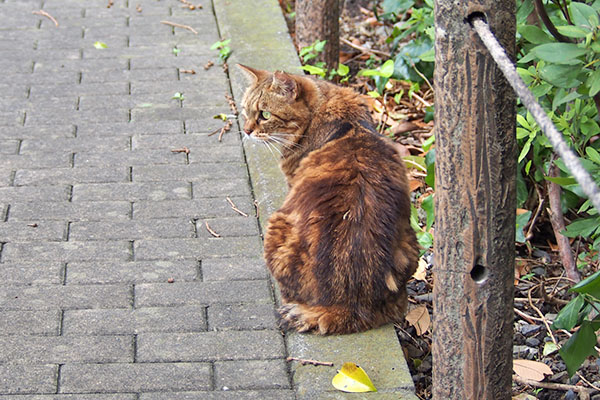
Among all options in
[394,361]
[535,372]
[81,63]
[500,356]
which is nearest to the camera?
[500,356]

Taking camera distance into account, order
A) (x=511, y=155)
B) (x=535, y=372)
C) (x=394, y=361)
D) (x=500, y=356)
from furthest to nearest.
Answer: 1. (x=535, y=372)
2. (x=394, y=361)
3. (x=500, y=356)
4. (x=511, y=155)

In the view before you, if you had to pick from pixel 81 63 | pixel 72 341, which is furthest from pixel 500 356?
pixel 81 63

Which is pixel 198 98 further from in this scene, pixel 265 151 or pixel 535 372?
pixel 535 372

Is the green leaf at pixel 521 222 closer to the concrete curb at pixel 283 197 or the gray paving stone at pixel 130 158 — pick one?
the concrete curb at pixel 283 197

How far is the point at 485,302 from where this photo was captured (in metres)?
2.31

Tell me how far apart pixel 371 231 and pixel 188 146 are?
202 cm

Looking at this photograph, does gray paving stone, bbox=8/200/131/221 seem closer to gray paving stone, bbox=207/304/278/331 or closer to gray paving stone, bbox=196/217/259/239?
gray paving stone, bbox=196/217/259/239

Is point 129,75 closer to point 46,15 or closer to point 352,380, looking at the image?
point 46,15

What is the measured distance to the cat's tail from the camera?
310 cm

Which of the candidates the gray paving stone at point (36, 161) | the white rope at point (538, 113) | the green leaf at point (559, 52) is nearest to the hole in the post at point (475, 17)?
the white rope at point (538, 113)

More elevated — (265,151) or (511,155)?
(511,155)

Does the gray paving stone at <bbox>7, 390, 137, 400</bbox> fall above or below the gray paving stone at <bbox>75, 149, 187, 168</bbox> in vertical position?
above

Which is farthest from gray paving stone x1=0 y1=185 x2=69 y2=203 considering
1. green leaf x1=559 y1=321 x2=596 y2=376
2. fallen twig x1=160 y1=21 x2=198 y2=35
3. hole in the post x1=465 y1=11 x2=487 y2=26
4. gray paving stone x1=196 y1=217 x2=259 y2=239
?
hole in the post x1=465 y1=11 x2=487 y2=26

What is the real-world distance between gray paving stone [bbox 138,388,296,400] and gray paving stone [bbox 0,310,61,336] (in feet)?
1.98
